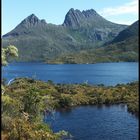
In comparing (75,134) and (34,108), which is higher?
(34,108)

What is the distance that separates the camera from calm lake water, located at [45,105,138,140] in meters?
75.5

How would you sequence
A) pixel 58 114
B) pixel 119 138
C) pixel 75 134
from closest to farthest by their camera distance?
pixel 119 138, pixel 75 134, pixel 58 114

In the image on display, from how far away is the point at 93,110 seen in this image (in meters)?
112

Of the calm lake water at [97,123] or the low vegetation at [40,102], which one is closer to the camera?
the low vegetation at [40,102]

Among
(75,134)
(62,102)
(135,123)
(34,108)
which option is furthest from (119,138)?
(62,102)

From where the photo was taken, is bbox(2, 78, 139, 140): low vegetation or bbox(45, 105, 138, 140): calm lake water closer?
bbox(2, 78, 139, 140): low vegetation

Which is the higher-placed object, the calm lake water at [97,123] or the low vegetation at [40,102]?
the low vegetation at [40,102]

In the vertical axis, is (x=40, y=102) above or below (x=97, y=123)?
above

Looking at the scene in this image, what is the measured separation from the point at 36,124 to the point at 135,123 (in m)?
43.9

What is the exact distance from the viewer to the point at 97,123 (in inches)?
3526

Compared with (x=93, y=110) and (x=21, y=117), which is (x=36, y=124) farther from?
(x=93, y=110)

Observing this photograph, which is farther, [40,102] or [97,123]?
[97,123]

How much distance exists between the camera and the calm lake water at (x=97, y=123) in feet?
248

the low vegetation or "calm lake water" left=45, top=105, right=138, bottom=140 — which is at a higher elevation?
the low vegetation
